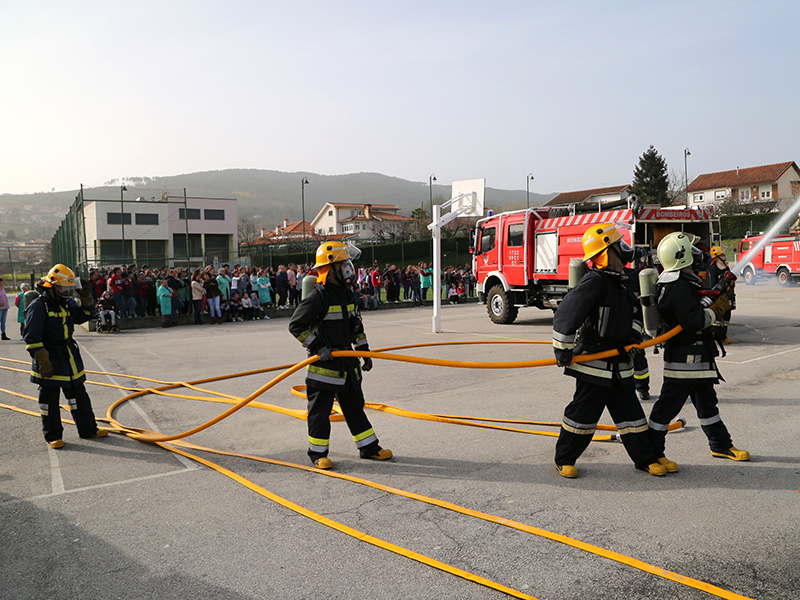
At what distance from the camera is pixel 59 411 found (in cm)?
618

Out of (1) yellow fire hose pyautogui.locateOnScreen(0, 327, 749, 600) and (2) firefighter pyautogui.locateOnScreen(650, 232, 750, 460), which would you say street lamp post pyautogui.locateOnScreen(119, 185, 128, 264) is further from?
(2) firefighter pyautogui.locateOnScreen(650, 232, 750, 460)

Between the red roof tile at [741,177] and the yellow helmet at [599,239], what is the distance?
76341 millimetres

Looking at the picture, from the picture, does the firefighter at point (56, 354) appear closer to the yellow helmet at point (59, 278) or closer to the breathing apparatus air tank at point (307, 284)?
the yellow helmet at point (59, 278)

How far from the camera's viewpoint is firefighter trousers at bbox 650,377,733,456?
197 inches

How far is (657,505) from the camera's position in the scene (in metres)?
4.25

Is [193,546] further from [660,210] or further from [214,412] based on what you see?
[660,210]

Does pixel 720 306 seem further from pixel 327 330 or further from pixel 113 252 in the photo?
pixel 113 252

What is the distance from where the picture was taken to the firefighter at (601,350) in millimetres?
4738

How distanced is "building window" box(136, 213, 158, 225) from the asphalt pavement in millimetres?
16816

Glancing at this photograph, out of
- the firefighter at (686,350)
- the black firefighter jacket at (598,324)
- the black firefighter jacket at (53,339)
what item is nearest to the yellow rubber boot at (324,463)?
the black firefighter jacket at (598,324)

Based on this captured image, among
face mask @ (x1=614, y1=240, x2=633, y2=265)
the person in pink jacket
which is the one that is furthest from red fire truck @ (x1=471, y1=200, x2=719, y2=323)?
the person in pink jacket

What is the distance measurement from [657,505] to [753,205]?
60.5 m

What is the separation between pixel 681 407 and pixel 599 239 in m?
1.49

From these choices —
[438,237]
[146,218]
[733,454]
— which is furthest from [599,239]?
[146,218]
